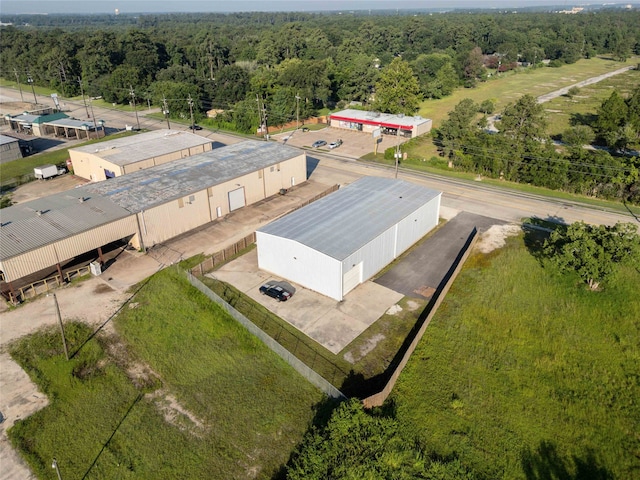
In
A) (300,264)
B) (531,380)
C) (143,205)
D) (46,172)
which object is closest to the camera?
(531,380)

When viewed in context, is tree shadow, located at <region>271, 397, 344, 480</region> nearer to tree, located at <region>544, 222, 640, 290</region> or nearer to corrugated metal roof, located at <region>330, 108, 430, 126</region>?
tree, located at <region>544, 222, 640, 290</region>

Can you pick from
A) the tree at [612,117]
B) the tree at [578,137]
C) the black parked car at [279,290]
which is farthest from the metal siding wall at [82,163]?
the tree at [612,117]

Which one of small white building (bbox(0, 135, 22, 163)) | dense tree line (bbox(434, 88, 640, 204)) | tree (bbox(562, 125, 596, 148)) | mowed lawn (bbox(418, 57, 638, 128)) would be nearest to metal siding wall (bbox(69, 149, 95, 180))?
small white building (bbox(0, 135, 22, 163))

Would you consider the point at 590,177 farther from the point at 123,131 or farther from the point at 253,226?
the point at 123,131

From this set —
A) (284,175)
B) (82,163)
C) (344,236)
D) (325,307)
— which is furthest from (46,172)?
(325,307)

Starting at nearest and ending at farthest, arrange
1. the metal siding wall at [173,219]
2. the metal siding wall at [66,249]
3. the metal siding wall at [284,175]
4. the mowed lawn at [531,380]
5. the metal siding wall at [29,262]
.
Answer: the mowed lawn at [531,380] < the metal siding wall at [29,262] < the metal siding wall at [66,249] < the metal siding wall at [173,219] < the metal siding wall at [284,175]

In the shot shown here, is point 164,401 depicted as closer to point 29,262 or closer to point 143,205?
point 29,262

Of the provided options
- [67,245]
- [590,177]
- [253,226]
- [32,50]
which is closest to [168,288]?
[67,245]

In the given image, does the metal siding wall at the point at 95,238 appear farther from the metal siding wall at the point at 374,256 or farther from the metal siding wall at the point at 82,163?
the metal siding wall at the point at 82,163
